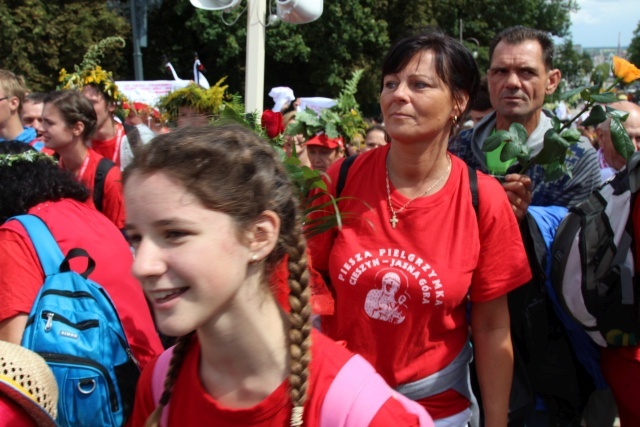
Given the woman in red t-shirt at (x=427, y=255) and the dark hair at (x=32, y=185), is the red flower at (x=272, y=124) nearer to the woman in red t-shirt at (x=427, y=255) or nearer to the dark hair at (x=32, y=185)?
the woman in red t-shirt at (x=427, y=255)

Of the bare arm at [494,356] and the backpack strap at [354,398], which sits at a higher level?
the backpack strap at [354,398]

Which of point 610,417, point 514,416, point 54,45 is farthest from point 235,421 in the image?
point 54,45

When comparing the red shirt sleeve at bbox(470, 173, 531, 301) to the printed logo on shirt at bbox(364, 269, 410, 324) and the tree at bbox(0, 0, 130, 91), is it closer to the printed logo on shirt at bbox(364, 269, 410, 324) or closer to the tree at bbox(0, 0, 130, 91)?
the printed logo on shirt at bbox(364, 269, 410, 324)

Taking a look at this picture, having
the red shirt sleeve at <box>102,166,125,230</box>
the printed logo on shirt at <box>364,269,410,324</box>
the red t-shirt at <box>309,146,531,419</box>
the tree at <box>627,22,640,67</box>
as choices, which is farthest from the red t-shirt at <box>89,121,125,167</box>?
the tree at <box>627,22,640,67</box>

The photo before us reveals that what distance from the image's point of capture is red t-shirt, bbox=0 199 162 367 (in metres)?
2.06

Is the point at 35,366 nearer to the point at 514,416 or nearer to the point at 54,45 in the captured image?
the point at 514,416

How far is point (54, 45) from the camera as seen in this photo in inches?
808

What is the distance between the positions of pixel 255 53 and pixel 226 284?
272cm

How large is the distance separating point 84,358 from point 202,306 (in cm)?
82

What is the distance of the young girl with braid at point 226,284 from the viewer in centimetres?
136

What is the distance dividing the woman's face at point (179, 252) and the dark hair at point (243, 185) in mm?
33

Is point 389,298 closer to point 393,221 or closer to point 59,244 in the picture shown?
point 393,221

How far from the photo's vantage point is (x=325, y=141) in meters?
4.45

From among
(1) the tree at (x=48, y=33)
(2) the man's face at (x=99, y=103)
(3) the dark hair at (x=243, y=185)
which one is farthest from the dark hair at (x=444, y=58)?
(1) the tree at (x=48, y=33)
